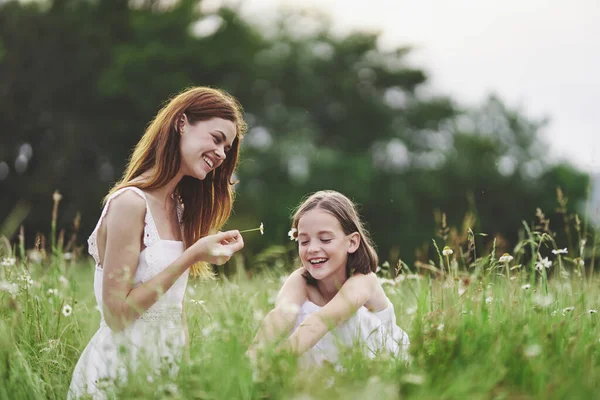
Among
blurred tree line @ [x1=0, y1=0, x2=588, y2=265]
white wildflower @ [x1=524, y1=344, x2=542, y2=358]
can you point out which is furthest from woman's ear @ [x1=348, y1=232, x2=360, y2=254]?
blurred tree line @ [x1=0, y1=0, x2=588, y2=265]

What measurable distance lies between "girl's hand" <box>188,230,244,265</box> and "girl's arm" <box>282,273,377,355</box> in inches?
18.7

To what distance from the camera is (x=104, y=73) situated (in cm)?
2333

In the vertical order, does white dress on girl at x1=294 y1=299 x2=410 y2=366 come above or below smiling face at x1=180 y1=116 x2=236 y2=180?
below

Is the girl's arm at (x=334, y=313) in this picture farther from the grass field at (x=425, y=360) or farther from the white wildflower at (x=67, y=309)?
the white wildflower at (x=67, y=309)

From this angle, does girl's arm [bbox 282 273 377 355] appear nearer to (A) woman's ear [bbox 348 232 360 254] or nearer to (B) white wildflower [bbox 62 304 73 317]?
(A) woman's ear [bbox 348 232 360 254]

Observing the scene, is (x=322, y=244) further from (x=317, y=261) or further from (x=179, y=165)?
(x=179, y=165)

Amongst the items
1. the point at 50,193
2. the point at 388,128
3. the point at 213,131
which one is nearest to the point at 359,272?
the point at 213,131

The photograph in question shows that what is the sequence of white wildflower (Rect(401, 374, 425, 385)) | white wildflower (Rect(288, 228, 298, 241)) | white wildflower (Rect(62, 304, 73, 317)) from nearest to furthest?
white wildflower (Rect(401, 374, 425, 385)) < white wildflower (Rect(62, 304, 73, 317)) < white wildflower (Rect(288, 228, 298, 241))

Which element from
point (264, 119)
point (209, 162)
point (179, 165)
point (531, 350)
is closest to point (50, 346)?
point (179, 165)

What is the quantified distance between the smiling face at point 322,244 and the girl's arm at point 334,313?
15cm

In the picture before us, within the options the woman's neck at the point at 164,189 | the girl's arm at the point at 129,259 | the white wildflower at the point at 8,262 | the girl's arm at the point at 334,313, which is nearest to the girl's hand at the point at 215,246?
the girl's arm at the point at 129,259

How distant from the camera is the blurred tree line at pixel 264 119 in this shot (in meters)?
22.6

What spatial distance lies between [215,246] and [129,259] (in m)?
0.54

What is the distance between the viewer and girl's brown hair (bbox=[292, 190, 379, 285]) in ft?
13.3
